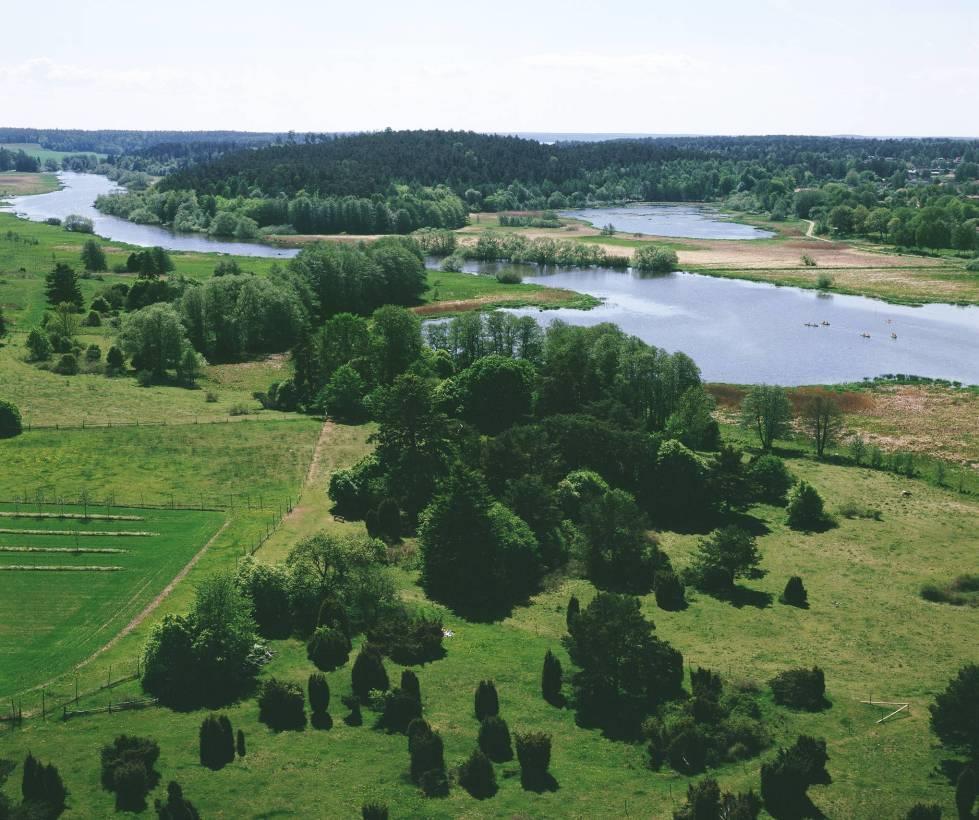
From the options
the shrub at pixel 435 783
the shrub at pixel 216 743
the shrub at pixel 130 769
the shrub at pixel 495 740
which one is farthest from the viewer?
the shrub at pixel 495 740

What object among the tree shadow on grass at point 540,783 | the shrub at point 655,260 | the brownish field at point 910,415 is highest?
the shrub at point 655,260

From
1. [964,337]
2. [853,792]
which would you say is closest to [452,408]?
[853,792]

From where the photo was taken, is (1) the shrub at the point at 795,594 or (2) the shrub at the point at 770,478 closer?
(1) the shrub at the point at 795,594

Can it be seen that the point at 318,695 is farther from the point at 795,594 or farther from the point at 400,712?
the point at 795,594

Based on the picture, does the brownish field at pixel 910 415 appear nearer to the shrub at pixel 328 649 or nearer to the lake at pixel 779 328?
the lake at pixel 779 328

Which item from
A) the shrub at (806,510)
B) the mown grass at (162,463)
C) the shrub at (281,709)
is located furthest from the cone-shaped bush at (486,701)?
the shrub at (806,510)

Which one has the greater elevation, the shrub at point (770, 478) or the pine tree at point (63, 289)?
the pine tree at point (63, 289)

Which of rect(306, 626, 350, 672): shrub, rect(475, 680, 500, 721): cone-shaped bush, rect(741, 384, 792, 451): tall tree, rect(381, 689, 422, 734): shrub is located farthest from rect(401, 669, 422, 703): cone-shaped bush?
rect(741, 384, 792, 451): tall tree
